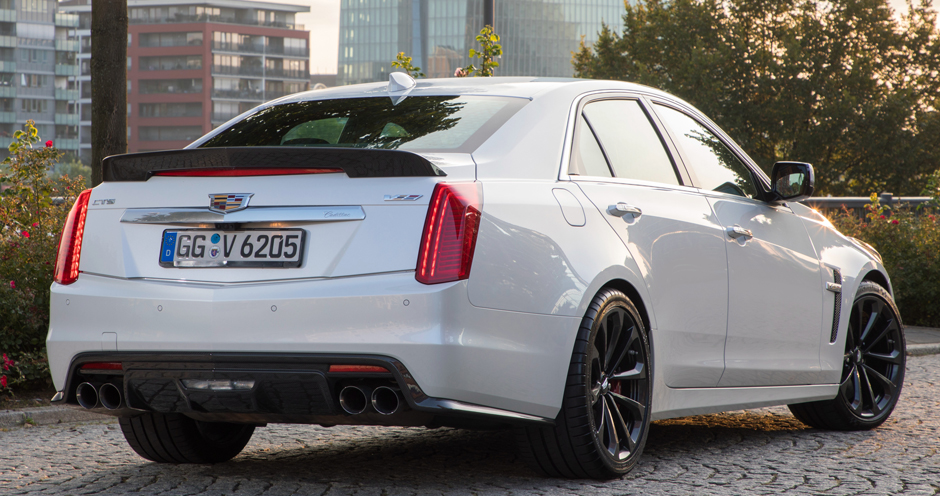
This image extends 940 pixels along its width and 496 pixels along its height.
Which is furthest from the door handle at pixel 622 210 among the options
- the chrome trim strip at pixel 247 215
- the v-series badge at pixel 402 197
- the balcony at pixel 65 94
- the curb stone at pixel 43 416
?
the balcony at pixel 65 94

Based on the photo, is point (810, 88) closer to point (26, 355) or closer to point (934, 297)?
point (934, 297)

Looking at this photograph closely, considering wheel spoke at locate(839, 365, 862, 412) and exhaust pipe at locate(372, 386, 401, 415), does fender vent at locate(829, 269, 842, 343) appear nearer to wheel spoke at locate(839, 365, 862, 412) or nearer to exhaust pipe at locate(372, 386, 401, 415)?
wheel spoke at locate(839, 365, 862, 412)

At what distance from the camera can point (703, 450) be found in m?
5.30

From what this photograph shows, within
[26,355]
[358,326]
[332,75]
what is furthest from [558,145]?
[332,75]

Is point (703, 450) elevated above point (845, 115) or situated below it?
below

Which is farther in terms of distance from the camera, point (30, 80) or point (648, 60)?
point (30, 80)

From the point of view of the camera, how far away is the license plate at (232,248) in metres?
3.67

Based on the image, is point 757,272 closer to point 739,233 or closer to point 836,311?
point 739,233

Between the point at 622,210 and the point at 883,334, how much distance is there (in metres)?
2.62

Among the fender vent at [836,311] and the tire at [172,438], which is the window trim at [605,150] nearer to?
the fender vent at [836,311]

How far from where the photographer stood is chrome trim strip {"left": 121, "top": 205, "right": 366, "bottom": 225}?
3652 millimetres

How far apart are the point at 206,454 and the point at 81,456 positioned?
87 cm

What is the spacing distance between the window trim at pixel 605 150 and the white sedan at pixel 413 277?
0.04 ft

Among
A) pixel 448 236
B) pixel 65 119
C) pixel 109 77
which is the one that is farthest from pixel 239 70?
pixel 448 236
